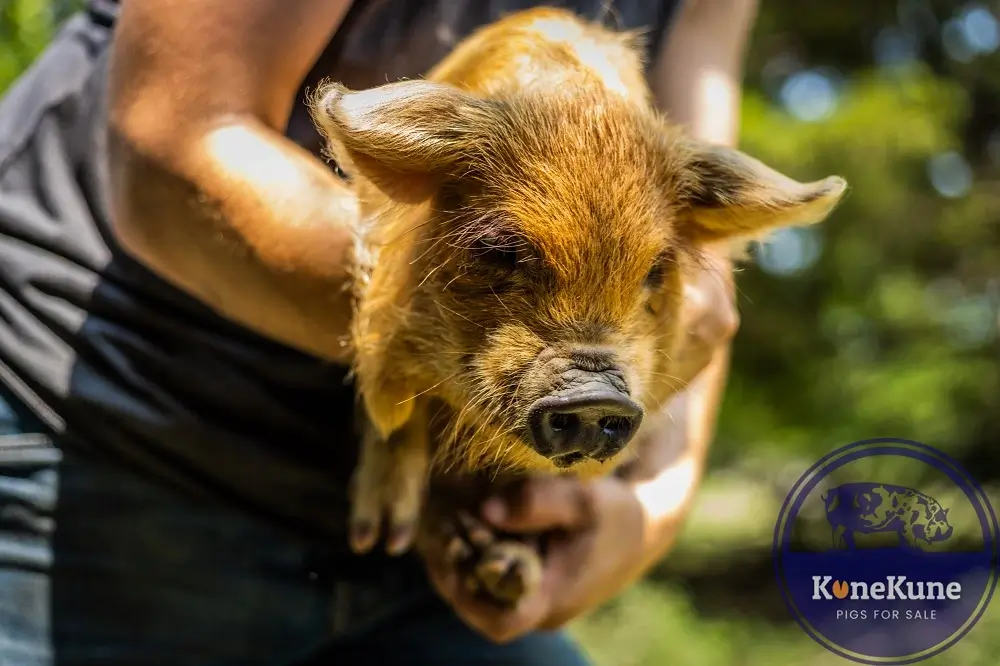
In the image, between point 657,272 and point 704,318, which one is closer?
point 657,272

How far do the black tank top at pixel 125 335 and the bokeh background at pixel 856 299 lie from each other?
3.28m

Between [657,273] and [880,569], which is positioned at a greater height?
[657,273]

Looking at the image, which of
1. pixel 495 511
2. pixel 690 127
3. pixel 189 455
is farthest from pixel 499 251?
pixel 690 127

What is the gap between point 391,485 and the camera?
1.55 metres

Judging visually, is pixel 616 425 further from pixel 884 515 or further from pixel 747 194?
pixel 884 515

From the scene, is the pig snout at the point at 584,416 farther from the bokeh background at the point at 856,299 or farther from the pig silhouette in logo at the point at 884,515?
the bokeh background at the point at 856,299

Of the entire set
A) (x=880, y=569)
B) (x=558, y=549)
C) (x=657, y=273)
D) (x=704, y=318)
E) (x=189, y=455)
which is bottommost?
(x=880, y=569)

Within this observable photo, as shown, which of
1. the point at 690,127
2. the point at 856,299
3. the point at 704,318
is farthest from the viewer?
the point at 856,299

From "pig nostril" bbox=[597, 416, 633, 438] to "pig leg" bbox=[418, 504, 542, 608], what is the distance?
0.47 m

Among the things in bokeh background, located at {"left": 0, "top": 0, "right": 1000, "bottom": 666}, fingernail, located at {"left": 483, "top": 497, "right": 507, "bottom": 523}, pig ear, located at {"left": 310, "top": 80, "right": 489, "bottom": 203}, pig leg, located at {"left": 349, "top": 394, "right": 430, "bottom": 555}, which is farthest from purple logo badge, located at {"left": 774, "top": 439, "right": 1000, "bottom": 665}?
bokeh background, located at {"left": 0, "top": 0, "right": 1000, "bottom": 666}

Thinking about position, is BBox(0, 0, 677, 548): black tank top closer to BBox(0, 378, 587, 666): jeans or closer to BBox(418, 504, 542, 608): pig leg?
BBox(0, 378, 587, 666): jeans

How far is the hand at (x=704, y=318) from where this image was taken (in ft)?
4.54

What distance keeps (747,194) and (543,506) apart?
55cm

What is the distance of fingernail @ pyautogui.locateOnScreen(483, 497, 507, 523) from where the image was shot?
1510 millimetres
